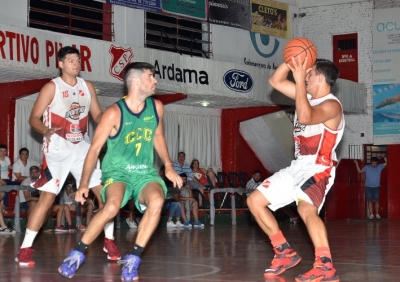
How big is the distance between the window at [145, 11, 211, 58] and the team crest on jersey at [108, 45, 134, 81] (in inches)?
144

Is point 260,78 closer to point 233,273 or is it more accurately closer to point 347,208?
point 347,208

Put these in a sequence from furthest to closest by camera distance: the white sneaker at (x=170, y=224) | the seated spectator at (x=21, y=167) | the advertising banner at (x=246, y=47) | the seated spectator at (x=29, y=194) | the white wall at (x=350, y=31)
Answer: the white wall at (x=350, y=31)
the advertising banner at (x=246, y=47)
the white sneaker at (x=170, y=224)
the seated spectator at (x=21, y=167)
the seated spectator at (x=29, y=194)

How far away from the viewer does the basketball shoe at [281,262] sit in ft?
23.3

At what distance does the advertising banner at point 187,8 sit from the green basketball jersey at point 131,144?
14.9 metres

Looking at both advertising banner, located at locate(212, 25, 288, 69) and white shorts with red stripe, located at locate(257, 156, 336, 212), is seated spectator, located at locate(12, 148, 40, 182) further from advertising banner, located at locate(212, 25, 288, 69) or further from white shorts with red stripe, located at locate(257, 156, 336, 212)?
white shorts with red stripe, located at locate(257, 156, 336, 212)

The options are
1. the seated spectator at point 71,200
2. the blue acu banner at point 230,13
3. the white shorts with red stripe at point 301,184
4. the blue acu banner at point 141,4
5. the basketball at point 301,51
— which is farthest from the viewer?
the blue acu banner at point 230,13

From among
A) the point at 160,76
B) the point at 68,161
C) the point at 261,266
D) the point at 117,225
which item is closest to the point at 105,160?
the point at 68,161

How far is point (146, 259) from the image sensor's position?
8.89 m

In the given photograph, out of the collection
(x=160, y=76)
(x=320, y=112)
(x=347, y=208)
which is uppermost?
(x=160, y=76)

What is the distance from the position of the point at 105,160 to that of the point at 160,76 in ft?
39.7

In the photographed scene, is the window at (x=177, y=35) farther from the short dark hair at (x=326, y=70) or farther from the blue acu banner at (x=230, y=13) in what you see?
the short dark hair at (x=326, y=70)

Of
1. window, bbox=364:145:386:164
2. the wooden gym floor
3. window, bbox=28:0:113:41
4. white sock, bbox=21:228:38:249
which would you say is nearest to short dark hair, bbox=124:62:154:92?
the wooden gym floor

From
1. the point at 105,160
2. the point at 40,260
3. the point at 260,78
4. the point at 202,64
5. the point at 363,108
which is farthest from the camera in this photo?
the point at 363,108

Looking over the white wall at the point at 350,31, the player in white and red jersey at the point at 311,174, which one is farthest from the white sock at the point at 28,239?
the white wall at the point at 350,31
